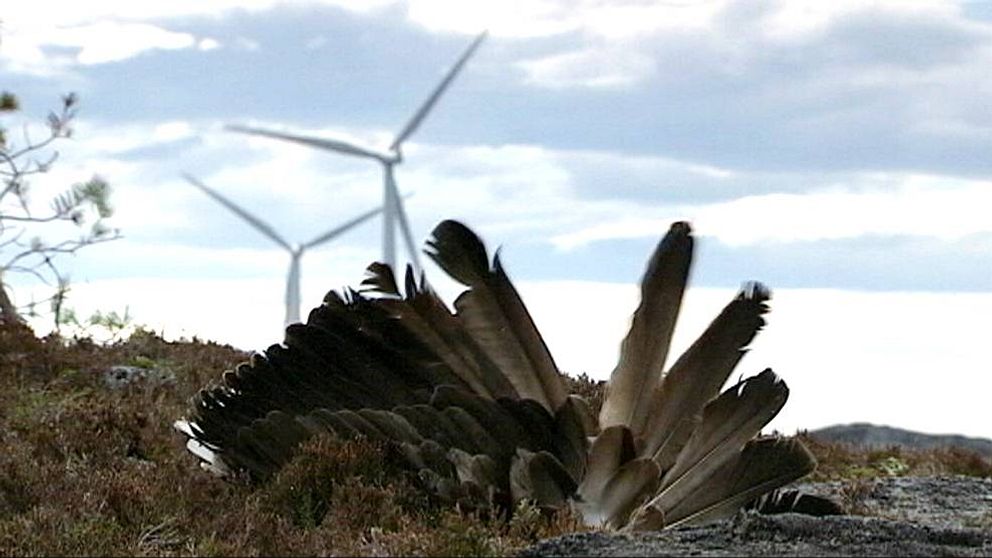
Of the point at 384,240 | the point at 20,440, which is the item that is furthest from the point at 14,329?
the point at 384,240

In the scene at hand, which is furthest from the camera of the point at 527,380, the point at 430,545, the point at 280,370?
the point at 280,370

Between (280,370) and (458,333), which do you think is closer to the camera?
(458,333)

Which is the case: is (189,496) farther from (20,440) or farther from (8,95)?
(8,95)

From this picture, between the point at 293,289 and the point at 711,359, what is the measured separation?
849 inches

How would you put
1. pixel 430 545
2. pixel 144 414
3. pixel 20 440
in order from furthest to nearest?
pixel 144 414, pixel 20 440, pixel 430 545

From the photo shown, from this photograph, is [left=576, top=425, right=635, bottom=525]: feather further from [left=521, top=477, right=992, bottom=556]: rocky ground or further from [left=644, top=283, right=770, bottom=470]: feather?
[left=521, top=477, right=992, bottom=556]: rocky ground

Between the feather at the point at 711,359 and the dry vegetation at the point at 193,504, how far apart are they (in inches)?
52.9

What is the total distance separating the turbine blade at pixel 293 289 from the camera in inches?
1140

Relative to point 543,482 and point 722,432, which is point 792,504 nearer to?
point 722,432

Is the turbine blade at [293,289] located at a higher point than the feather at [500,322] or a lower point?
higher

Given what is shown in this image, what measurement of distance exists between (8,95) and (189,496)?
1500cm

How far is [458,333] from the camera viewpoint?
27.3 feet

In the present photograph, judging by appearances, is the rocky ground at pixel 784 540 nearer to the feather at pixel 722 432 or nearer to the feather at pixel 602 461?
the feather at pixel 602 461

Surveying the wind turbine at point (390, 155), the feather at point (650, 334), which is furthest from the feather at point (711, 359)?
the wind turbine at point (390, 155)
